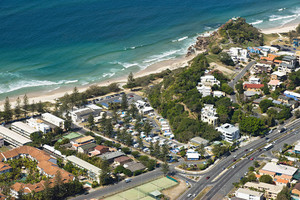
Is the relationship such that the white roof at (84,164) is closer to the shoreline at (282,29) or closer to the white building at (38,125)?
the white building at (38,125)

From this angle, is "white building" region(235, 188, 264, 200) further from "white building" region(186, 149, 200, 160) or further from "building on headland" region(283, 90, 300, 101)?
"building on headland" region(283, 90, 300, 101)

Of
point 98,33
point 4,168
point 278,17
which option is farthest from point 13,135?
point 278,17

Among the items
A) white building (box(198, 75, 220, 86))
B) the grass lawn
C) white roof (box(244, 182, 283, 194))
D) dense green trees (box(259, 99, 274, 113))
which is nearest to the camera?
white roof (box(244, 182, 283, 194))

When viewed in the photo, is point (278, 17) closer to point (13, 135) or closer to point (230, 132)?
point (230, 132)

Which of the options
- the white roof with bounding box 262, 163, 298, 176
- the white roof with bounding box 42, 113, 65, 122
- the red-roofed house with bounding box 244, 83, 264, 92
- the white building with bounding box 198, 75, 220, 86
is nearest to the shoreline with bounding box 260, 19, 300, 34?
the red-roofed house with bounding box 244, 83, 264, 92

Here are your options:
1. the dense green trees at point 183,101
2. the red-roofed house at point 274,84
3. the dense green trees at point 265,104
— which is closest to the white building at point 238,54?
the dense green trees at point 183,101

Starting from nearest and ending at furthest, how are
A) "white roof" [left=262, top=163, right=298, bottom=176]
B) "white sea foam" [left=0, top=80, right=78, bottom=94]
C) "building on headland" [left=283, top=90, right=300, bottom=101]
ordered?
1. "white roof" [left=262, top=163, right=298, bottom=176]
2. "building on headland" [left=283, top=90, right=300, bottom=101]
3. "white sea foam" [left=0, top=80, right=78, bottom=94]

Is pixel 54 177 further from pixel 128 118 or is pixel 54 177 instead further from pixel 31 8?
pixel 31 8
